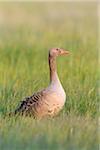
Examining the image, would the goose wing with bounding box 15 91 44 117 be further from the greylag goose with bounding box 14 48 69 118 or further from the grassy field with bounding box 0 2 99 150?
the grassy field with bounding box 0 2 99 150

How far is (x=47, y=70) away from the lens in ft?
33.9

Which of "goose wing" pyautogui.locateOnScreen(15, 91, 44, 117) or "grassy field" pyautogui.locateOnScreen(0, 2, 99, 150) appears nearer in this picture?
"grassy field" pyautogui.locateOnScreen(0, 2, 99, 150)

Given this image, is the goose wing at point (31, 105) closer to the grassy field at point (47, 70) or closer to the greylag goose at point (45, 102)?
the greylag goose at point (45, 102)

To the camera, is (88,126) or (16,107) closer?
(88,126)

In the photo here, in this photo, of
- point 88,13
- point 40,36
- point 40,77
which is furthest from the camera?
point 88,13

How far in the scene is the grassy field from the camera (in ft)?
23.3

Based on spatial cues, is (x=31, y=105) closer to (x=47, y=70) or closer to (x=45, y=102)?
(x=45, y=102)

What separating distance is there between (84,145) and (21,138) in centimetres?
Result: 55

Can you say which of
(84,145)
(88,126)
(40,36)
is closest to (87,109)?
(88,126)

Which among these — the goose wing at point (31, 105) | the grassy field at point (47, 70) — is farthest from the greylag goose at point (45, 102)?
the grassy field at point (47, 70)

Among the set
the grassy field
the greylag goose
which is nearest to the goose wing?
the greylag goose

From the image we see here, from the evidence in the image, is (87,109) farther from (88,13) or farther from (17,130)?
(88,13)

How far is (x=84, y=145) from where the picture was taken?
691cm

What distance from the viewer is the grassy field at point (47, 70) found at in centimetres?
710
